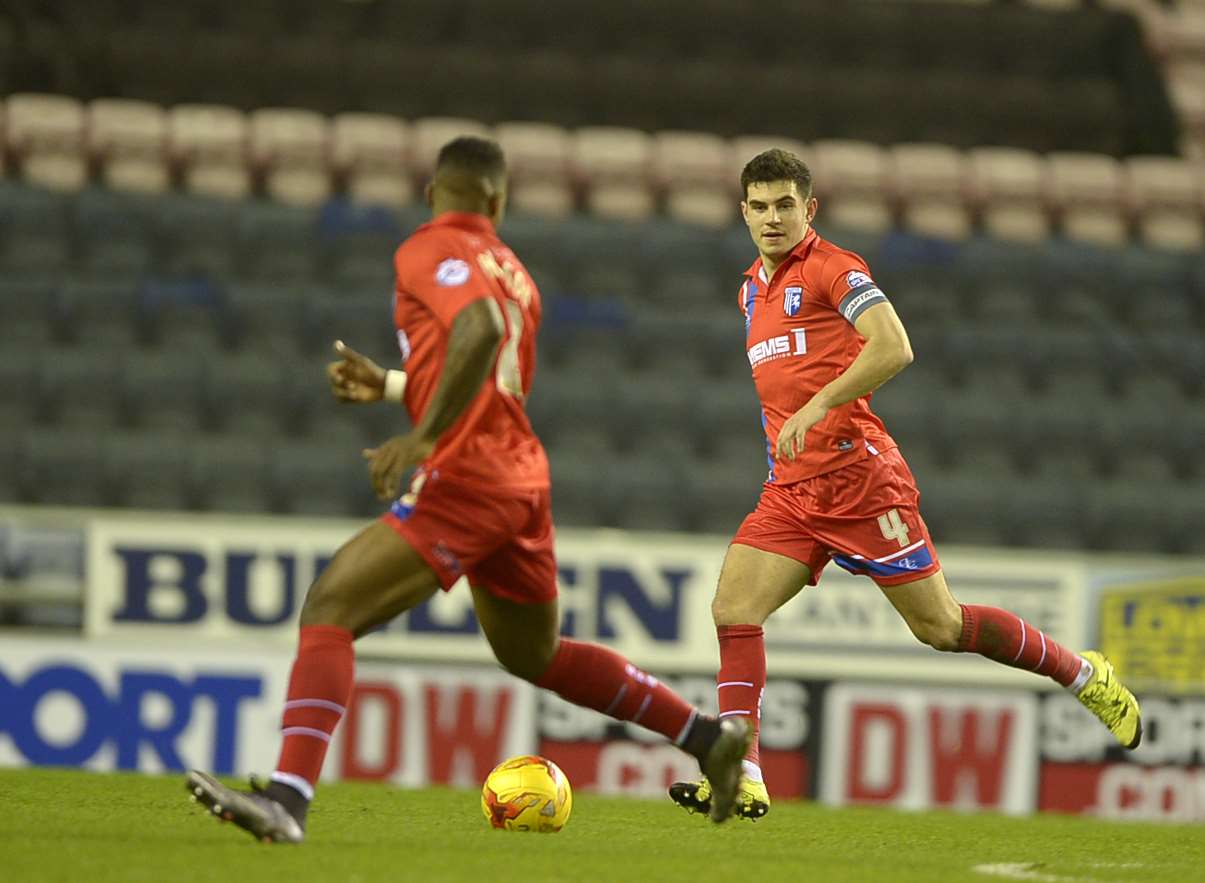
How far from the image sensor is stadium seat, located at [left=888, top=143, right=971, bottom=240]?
9.41 m

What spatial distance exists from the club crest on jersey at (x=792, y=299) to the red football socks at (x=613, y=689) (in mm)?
Answer: 1090

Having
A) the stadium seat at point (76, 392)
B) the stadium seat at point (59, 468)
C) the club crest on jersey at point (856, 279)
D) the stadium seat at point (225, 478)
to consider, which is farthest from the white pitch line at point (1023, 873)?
the stadium seat at point (76, 392)

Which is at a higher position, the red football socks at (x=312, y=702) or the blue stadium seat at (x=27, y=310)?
the blue stadium seat at (x=27, y=310)

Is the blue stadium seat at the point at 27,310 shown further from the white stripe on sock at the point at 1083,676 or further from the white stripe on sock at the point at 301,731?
the white stripe on sock at the point at 1083,676

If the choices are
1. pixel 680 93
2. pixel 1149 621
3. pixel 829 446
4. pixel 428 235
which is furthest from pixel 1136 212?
pixel 428 235

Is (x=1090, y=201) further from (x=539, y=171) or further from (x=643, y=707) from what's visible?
(x=643, y=707)

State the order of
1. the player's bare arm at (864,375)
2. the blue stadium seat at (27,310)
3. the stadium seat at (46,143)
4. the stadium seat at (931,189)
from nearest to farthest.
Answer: the player's bare arm at (864,375)
the blue stadium seat at (27,310)
the stadium seat at (46,143)
the stadium seat at (931,189)

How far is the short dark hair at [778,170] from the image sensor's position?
4539 millimetres

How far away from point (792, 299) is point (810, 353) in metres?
0.15

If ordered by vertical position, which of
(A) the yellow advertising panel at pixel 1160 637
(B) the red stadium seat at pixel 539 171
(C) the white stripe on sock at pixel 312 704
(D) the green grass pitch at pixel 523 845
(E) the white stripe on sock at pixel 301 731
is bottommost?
(D) the green grass pitch at pixel 523 845

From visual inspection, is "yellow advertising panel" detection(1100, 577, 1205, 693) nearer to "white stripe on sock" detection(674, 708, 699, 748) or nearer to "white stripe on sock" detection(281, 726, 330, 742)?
"white stripe on sock" detection(674, 708, 699, 748)

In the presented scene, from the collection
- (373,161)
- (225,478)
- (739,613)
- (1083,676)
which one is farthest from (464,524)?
(373,161)

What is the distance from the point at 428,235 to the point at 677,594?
10.9 ft

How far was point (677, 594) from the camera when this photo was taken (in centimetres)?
680
